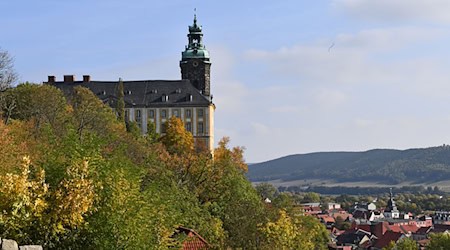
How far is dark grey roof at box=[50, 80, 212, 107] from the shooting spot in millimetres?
102562

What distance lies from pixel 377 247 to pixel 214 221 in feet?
362

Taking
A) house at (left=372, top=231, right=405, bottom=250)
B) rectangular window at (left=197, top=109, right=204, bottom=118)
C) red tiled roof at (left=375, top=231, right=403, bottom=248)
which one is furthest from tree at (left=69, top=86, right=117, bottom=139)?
red tiled roof at (left=375, top=231, right=403, bottom=248)

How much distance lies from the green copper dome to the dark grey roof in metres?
6.85

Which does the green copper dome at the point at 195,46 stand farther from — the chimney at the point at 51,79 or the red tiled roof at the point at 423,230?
the red tiled roof at the point at 423,230

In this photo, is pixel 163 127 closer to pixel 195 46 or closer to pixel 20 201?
pixel 195 46

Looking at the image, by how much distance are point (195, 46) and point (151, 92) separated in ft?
39.2

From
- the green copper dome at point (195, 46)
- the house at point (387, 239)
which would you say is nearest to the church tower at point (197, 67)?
the green copper dome at point (195, 46)

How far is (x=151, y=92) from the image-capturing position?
343 feet

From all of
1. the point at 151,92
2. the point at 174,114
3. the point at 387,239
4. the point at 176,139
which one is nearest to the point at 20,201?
the point at 176,139

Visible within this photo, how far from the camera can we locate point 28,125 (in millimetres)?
53312

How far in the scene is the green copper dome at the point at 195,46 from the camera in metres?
111

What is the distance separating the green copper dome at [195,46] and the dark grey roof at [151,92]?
22.5 feet

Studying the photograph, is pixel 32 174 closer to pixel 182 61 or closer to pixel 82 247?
pixel 82 247

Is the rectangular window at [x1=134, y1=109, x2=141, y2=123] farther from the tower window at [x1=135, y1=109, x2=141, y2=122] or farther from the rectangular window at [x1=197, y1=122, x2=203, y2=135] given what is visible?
the rectangular window at [x1=197, y1=122, x2=203, y2=135]
